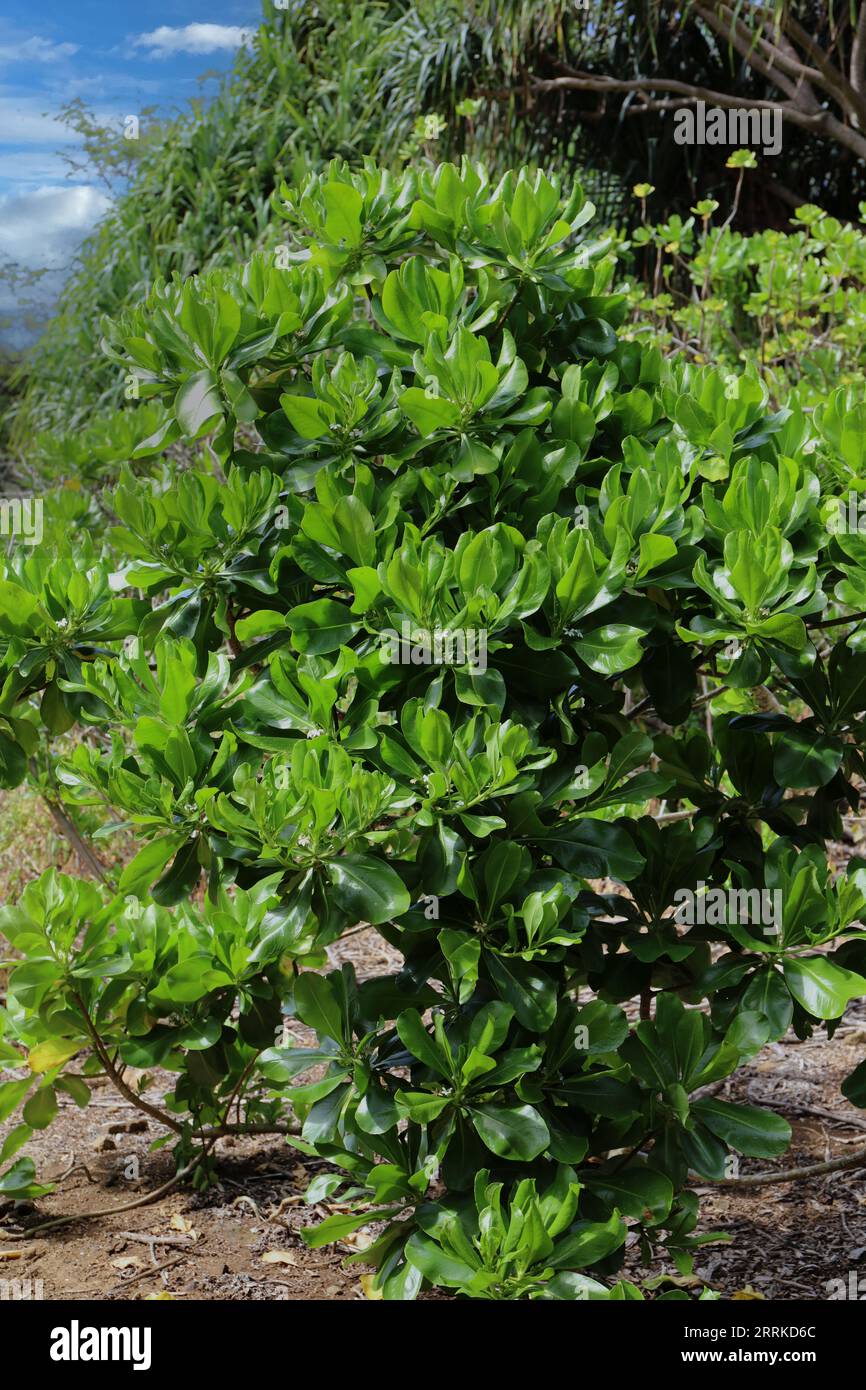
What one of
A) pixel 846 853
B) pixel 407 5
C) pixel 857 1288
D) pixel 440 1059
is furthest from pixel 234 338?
pixel 407 5

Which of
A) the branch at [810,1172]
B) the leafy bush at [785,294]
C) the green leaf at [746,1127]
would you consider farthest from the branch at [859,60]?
the green leaf at [746,1127]

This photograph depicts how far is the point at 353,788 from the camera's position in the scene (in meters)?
1.45

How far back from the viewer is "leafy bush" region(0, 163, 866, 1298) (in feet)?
5.05

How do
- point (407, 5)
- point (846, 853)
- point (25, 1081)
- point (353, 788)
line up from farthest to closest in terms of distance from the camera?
point (407, 5)
point (846, 853)
point (25, 1081)
point (353, 788)

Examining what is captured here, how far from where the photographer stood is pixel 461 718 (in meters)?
1.64

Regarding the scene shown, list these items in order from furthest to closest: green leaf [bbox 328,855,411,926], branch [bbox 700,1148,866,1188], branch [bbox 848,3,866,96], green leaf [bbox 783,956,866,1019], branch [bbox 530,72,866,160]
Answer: branch [bbox 530,72,866,160] < branch [bbox 848,3,866,96] < branch [bbox 700,1148,866,1188] < green leaf [bbox 783,956,866,1019] < green leaf [bbox 328,855,411,926]

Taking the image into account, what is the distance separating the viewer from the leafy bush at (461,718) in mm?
1539

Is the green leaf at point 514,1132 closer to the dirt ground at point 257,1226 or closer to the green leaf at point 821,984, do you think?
the green leaf at point 821,984

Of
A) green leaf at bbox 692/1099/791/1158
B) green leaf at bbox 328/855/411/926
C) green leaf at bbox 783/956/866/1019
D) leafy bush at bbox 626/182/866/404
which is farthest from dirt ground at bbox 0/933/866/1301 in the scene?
leafy bush at bbox 626/182/866/404

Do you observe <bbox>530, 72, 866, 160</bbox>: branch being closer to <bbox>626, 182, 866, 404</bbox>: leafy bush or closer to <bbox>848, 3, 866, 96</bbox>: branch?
<bbox>848, 3, 866, 96</bbox>: branch

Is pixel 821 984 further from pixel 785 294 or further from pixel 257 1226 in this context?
pixel 785 294

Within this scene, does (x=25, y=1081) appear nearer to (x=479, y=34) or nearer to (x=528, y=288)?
(x=528, y=288)

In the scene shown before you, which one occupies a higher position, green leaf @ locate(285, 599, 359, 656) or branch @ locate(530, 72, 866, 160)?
branch @ locate(530, 72, 866, 160)

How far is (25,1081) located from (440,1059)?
2.89 feet
